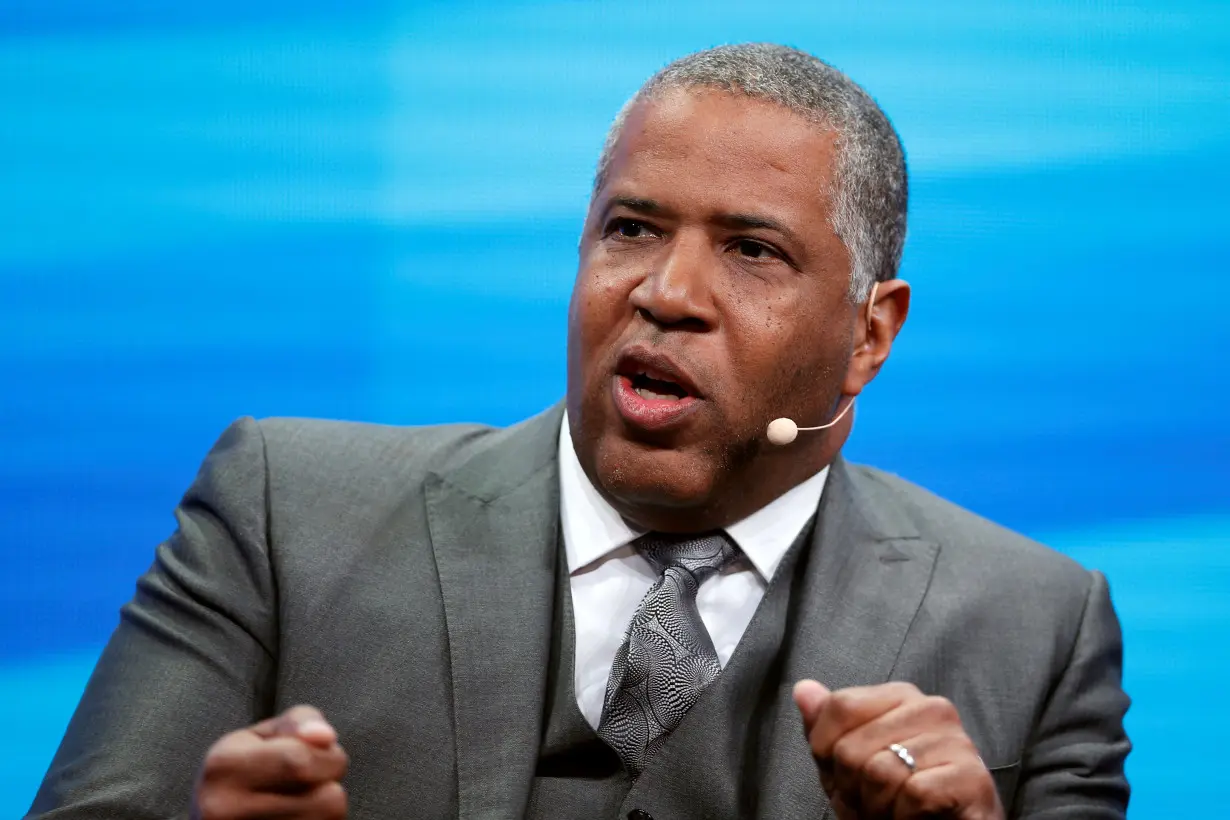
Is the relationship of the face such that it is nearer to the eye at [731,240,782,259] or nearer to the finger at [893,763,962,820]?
the eye at [731,240,782,259]

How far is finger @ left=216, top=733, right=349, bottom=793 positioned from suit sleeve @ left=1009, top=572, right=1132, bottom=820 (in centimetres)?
114

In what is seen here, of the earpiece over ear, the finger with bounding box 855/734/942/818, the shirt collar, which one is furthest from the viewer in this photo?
the earpiece over ear

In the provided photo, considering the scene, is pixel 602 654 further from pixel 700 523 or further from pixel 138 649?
pixel 138 649

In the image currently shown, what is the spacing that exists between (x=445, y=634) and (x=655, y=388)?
0.44 meters

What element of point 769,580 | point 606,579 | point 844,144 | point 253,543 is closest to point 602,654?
point 606,579

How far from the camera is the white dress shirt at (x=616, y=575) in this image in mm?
2113

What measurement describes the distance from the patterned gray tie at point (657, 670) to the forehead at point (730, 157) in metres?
0.53

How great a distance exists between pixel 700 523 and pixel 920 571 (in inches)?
14.0

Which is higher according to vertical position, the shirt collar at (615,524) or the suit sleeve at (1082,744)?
the shirt collar at (615,524)

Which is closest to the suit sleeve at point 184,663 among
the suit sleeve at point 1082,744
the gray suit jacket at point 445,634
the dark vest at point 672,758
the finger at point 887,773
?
the gray suit jacket at point 445,634

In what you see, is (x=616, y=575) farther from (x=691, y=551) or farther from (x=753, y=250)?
(x=753, y=250)

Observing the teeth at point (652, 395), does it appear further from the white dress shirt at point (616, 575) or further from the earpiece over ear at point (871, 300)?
the earpiece over ear at point (871, 300)

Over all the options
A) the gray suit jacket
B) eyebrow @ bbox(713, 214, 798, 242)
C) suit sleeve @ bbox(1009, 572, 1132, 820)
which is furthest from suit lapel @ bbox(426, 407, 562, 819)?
suit sleeve @ bbox(1009, 572, 1132, 820)

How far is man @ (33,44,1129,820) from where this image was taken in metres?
1.98
